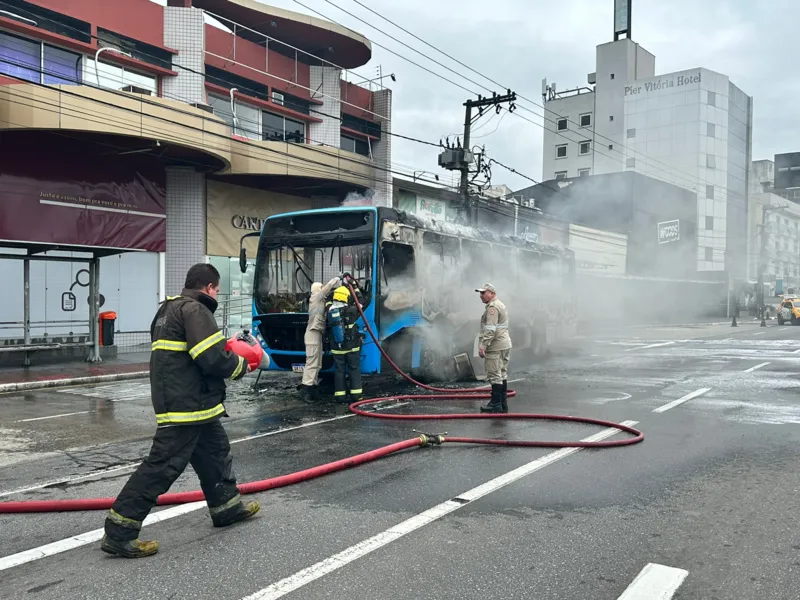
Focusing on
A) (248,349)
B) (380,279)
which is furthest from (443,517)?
(380,279)

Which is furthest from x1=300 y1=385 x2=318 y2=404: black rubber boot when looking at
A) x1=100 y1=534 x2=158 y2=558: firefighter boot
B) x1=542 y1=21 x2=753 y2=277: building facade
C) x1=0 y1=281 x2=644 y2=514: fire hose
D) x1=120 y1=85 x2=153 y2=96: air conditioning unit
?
x1=542 y1=21 x2=753 y2=277: building facade

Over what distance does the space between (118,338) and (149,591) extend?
52.6ft

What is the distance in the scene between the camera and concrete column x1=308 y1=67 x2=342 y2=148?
23.1 m

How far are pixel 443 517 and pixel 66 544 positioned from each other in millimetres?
2457

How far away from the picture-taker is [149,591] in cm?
→ 343

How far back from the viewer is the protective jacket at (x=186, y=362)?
4.03 metres

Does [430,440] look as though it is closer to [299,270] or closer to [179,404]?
[179,404]

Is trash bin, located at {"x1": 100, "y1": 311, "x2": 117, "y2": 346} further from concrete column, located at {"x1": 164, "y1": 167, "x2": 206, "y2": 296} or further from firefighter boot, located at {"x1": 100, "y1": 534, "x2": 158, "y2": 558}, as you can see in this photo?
firefighter boot, located at {"x1": 100, "y1": 534, "x2": 158, "y2": 558}

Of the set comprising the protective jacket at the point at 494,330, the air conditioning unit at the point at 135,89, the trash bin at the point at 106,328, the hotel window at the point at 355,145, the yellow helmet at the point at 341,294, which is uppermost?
the hotel window at the point at 355,145

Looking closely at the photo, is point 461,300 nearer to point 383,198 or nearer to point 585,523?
point 585,523

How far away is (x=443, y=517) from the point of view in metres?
4.55

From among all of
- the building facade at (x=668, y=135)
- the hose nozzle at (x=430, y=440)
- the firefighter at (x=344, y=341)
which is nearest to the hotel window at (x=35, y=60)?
the firefighter at (x=344, y=341)

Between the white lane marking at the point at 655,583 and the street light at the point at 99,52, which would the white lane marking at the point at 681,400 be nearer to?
the white lane marking at the point at 655,583

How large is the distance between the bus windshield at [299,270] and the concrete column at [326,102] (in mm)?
12867
